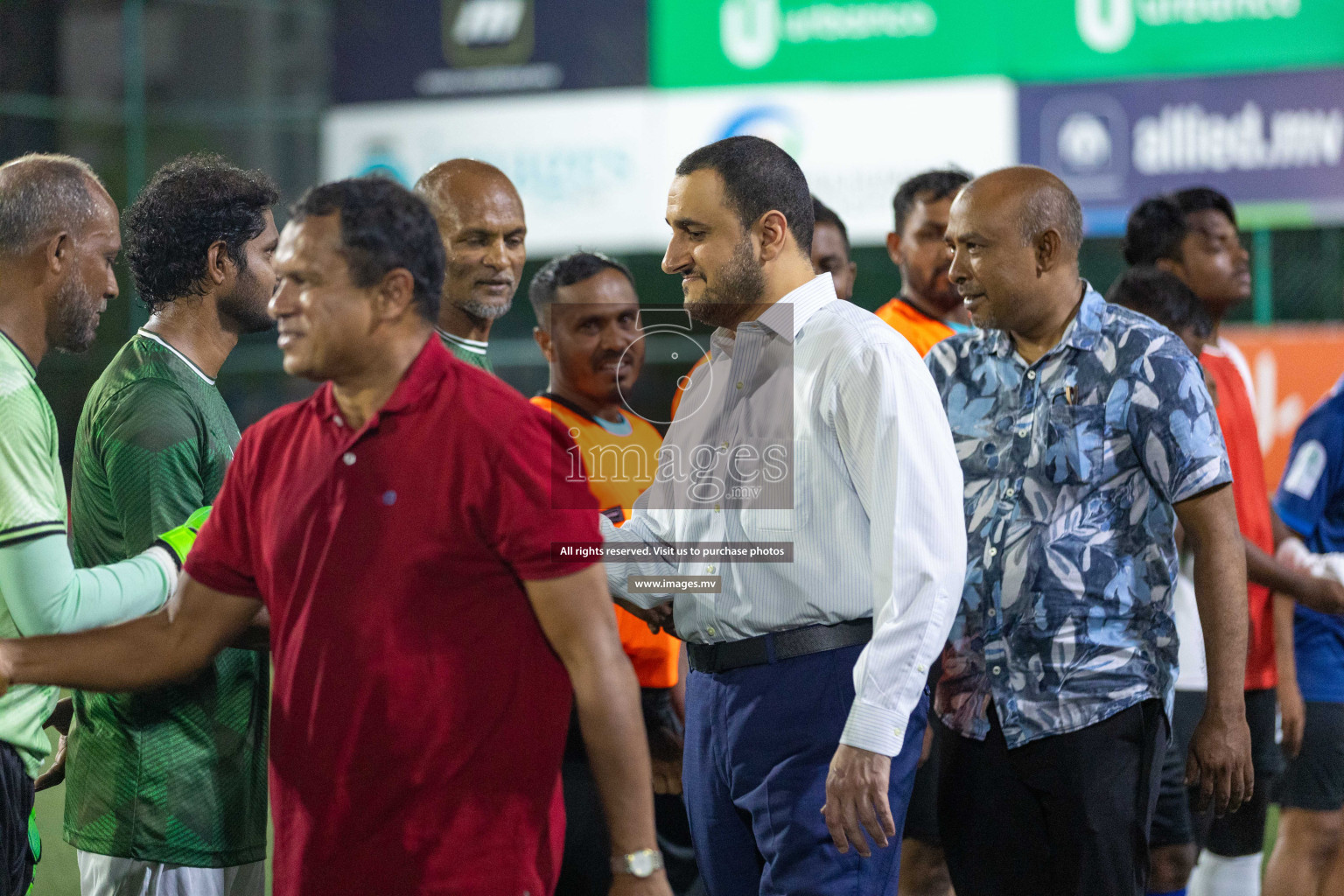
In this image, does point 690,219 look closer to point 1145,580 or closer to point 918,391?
point 918,391

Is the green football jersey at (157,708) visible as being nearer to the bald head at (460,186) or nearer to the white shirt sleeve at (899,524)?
the bald head at (460,186)

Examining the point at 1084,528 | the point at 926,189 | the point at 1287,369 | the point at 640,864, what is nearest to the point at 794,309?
the point at 1084,528

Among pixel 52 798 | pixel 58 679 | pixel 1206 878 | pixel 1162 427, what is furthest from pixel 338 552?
pixel 52 798

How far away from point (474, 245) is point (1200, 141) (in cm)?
931

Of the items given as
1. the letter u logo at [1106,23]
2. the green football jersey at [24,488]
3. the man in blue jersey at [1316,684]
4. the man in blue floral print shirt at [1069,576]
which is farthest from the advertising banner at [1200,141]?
the green football jersey at [24,488]

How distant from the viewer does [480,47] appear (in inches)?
562

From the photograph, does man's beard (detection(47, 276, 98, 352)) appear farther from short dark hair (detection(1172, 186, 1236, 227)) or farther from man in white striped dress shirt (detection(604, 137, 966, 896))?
short dark hair (detection(1172, 186, 1236, 227))

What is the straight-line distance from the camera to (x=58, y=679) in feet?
7.66

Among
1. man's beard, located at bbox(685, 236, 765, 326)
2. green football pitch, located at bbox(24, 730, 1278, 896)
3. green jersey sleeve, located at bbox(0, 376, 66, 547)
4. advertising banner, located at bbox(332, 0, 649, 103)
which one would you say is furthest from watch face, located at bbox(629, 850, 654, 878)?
advertising banner, located at bbox(332, 0, 649, 103)

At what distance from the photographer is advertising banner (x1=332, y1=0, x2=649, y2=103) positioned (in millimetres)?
13781

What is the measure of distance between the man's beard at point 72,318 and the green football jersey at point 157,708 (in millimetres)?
106

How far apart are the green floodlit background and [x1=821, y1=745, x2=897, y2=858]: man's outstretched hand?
307 inches

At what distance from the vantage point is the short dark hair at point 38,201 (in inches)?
107

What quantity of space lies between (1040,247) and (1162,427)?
539 millimetres
